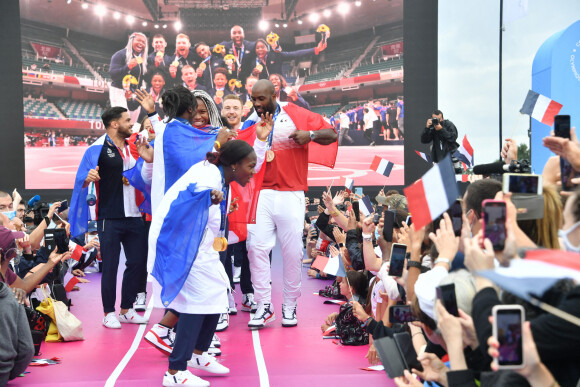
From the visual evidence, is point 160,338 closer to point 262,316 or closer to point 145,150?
point 262,316

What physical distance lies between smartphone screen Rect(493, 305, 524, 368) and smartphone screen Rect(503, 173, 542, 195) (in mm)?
703

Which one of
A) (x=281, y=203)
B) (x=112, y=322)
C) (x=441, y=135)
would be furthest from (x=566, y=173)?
(x=441, y=135)

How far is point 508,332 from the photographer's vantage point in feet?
5.50

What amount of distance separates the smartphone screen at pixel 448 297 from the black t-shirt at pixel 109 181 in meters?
4.06

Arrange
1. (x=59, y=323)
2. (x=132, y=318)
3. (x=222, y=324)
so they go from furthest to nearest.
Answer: (x=132, y=318)
(x=222, y=324)
(x=59, y=323)

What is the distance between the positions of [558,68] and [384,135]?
5018mm

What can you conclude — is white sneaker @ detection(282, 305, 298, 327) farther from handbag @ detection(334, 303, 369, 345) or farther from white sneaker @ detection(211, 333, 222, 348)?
white sneaker @ detection(211, 333, 222, 348)

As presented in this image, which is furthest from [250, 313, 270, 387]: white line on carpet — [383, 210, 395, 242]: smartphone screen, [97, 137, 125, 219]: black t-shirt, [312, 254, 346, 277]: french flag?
[97, 137, 125, 219]: black t-shirt

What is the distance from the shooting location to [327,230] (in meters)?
7.80

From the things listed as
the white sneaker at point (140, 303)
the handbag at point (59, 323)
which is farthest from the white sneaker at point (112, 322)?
the white sneaker at point (140, 303)

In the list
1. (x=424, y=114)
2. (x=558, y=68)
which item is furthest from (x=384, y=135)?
(x=558, y=68)

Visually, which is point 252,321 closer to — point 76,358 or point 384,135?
point 76,358

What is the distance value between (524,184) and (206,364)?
245 cm

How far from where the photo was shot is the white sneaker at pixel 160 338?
14.1 feet
